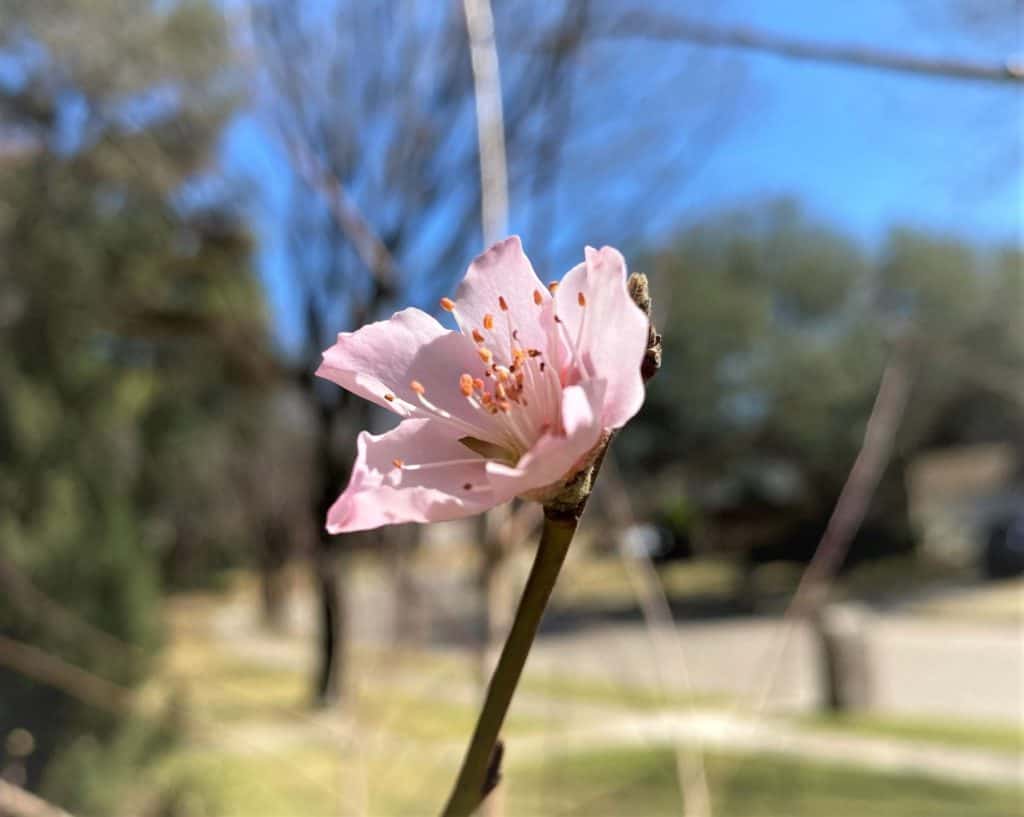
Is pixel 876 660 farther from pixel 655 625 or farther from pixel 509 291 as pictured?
pixel 509 291

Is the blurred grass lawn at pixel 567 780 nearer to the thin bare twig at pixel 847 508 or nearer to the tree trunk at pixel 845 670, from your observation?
the tree trunk at pixel 845 670

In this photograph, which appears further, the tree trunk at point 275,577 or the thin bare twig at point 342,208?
the tree trunk at point 275,577

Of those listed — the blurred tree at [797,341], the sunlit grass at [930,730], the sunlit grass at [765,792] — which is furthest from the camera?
the blurred tree at [797,341]

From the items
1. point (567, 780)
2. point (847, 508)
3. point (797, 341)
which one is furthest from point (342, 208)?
point (797, 341)

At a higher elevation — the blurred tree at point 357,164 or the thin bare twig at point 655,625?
the blurred tree at point 357,164

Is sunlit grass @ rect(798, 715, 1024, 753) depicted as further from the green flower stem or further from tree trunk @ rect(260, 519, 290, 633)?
tree trunk @ rect(260, 519, 290, 633)

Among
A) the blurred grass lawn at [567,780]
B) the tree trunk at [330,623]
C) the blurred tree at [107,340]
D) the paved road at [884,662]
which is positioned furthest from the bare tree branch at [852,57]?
the tree trunk at [330,623]

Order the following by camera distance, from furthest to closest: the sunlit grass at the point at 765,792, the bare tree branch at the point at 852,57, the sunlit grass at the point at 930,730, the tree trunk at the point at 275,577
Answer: the tree trunk at the point at 275,577 → the sunlit grass at the point at 930,730 → the sunlit grass at the point at 765,792 → the bare tree branch at the point at 852,57

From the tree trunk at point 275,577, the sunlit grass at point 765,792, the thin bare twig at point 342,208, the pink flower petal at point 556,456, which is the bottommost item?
the pink flower petal at point 556,456
